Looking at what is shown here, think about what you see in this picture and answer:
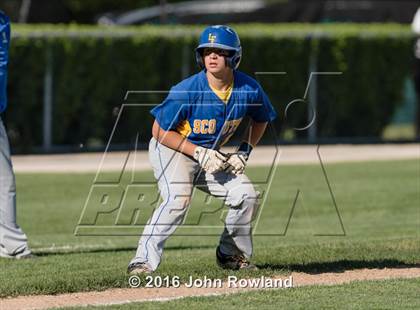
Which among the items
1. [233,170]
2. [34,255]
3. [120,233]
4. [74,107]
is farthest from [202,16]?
[233,170]

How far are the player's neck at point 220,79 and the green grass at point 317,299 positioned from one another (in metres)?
1.53

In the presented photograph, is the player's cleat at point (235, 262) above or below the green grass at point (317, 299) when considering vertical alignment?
below

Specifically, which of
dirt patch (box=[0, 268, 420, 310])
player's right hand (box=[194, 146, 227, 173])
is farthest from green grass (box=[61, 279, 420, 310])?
player's right hand (box=[194, 146, 227, 173])

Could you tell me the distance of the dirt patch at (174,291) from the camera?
25.3 ft

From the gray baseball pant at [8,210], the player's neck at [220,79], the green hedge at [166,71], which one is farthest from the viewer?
the green hedge at [166,71]

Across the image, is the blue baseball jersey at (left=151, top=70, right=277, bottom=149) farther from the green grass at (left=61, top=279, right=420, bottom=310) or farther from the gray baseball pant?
the gray baseball pant

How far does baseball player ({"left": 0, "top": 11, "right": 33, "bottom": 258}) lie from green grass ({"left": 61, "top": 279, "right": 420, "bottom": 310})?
2.82 metres

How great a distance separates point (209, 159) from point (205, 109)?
1.22 ft

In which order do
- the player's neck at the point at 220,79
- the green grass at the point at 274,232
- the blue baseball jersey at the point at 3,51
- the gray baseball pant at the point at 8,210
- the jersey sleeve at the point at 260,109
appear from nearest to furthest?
the player's neck at the point at 220,79
the jersey sleeve at the point at 260,109
the green grass at the point at 274,232
the blue baseball jersey at the point at 3,51
the gray baseball pant at the point at 8,210

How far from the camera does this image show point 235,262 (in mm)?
8812

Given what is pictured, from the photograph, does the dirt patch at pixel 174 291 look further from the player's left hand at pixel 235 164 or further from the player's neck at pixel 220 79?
the player's neck at pixel 220 79

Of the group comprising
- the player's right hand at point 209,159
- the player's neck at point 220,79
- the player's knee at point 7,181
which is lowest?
the player's knee at point 7,181

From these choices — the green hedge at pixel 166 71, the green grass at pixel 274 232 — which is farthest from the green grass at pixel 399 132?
the green grass at pixel 274 232

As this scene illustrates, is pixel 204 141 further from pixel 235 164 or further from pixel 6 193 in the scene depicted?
pixel 6 193
